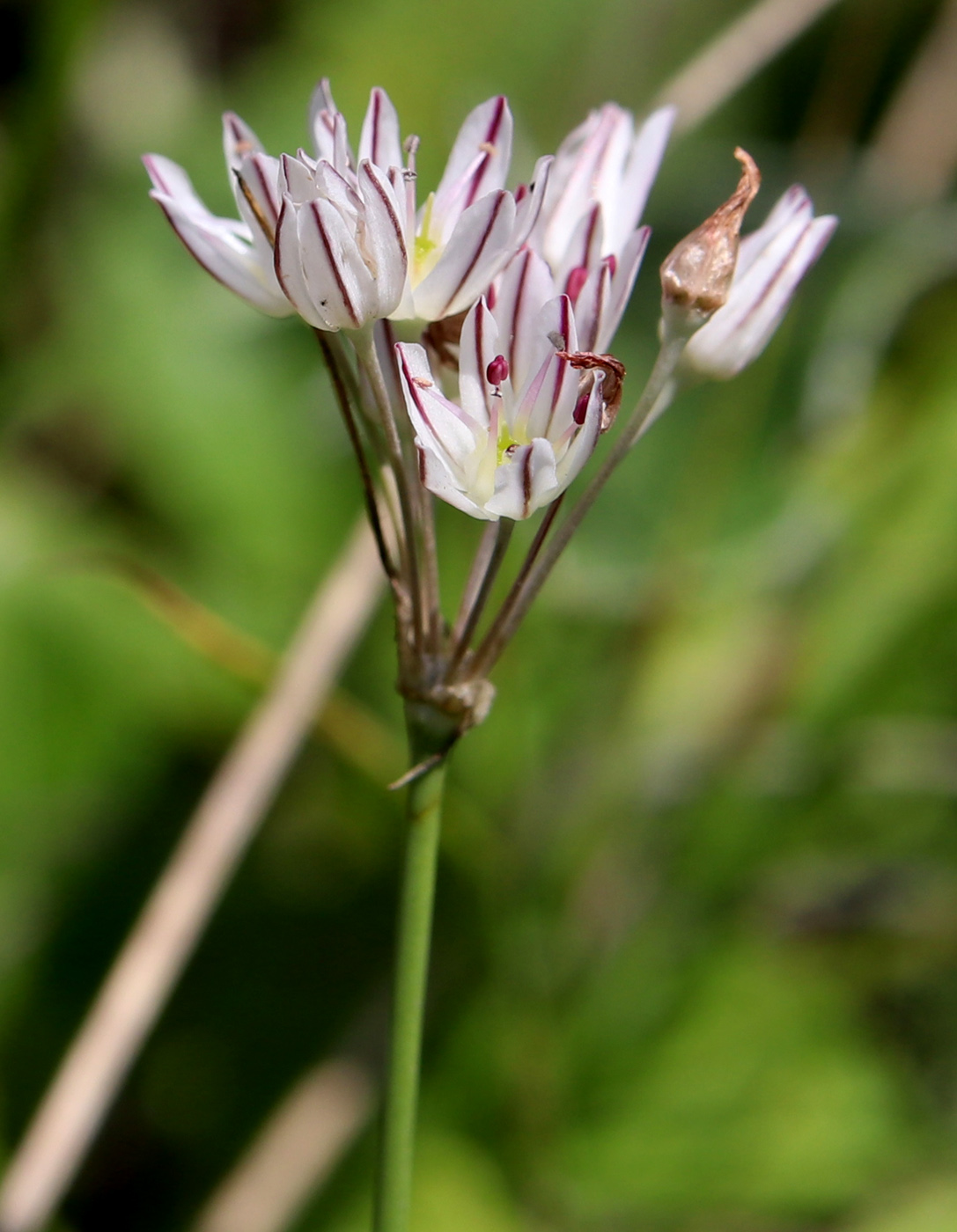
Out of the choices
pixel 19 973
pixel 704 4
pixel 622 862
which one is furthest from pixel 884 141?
pixel 19 973

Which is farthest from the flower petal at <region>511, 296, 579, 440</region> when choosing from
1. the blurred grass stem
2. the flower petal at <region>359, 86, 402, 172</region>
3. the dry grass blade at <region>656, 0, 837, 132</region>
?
the dry grass blade at <region>656, 0, 837, 132</region>

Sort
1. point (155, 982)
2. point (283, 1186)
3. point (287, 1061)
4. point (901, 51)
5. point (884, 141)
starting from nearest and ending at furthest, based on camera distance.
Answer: point (155, 982) → point (283, 1186) → point (287, 1061) → point (884, 141) → point (901, 51)

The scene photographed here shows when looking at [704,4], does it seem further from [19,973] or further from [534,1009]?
[19,973]

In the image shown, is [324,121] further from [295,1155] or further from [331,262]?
[295,1155]

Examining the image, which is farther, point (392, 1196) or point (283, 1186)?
point (283, 1186)

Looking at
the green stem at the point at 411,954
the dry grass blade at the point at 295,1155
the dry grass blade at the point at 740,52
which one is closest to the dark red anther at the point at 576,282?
the green stem at the point at 411,954

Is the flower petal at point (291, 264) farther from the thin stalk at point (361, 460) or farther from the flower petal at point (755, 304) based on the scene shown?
the flower petal at point (755, 304)
